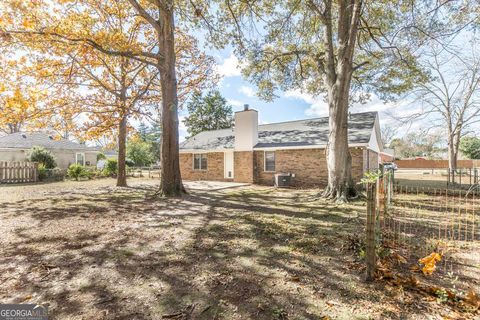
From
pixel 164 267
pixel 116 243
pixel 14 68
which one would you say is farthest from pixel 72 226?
pixel 14 68

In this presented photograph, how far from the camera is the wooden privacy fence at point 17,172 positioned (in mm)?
15688

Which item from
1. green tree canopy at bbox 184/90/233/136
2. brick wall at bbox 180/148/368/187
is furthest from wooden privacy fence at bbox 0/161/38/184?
green tree canopy at bbox 184/90/233/136

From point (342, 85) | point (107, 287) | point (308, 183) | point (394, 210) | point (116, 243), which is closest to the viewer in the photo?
point (107, 287)

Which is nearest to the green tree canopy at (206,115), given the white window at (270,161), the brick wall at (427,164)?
the white window at (270,161)

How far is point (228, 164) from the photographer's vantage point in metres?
18.9

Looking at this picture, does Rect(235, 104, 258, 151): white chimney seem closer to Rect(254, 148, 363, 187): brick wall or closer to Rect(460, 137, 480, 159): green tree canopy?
Rect(254, 148, 363, 187): brick wall

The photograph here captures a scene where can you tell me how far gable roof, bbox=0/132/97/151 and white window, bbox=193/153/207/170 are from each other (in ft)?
44.2

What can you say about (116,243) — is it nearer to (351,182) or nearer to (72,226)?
(72,226)

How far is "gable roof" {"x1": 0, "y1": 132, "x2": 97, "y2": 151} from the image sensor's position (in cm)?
2204

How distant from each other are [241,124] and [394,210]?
38.1ft

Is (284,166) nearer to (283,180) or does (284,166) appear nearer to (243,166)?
(283,180)

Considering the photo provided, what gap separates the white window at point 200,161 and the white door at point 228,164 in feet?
7.21

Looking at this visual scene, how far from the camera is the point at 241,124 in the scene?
57.9 ft

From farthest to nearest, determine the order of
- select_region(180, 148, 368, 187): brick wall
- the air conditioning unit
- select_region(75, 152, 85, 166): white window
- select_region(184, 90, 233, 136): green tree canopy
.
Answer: select_region(184, 90, 233, 136): green tree canopy → select_region(75, 152, 85, 166): white window → the air conditioning unit → select_region(180, 148, 368, 187): brick wall
